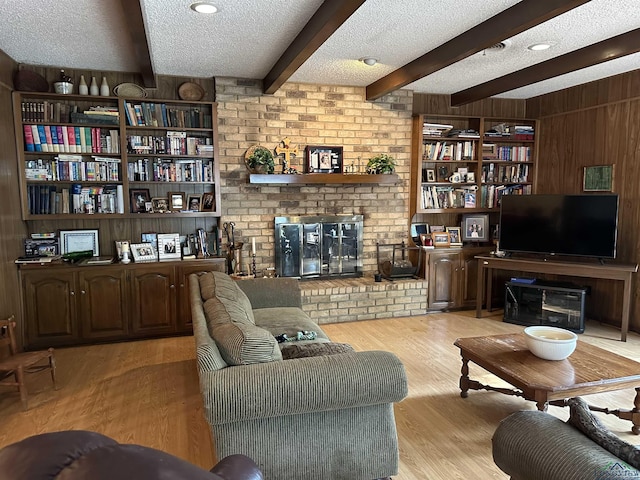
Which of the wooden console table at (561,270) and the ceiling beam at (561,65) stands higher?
the ceiling beam at (561,65)

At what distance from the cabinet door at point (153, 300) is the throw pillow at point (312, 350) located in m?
2.12

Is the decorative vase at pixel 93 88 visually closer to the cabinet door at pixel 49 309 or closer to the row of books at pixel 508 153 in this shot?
the cabinet door at pixel 49 309

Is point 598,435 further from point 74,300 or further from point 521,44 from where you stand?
point 74,300

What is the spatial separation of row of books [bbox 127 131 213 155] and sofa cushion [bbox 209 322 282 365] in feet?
Answer: 9.32

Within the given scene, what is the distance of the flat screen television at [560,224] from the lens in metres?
4.41

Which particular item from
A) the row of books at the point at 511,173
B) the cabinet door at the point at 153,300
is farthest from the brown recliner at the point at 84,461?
the row of books at the point at 511,173

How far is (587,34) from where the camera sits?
3355 millimetres

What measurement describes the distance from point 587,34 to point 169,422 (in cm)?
404

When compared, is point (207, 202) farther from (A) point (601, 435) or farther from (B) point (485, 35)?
(A) point (601, 435)

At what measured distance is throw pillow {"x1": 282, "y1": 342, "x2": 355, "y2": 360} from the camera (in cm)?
239

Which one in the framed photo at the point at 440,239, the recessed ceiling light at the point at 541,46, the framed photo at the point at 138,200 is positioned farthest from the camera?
the framed photo at the point at 440,239

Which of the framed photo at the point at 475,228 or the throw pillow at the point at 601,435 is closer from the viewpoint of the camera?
the throw pillow at the point at 601,435

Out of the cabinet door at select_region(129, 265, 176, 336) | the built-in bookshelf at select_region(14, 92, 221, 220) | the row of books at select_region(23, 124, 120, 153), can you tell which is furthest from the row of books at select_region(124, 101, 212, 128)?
the cabinet door at select_region(129, 265, 176, 336)

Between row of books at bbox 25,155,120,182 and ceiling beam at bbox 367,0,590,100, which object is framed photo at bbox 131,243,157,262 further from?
ceiling beam at bbox 367,0,590,100
